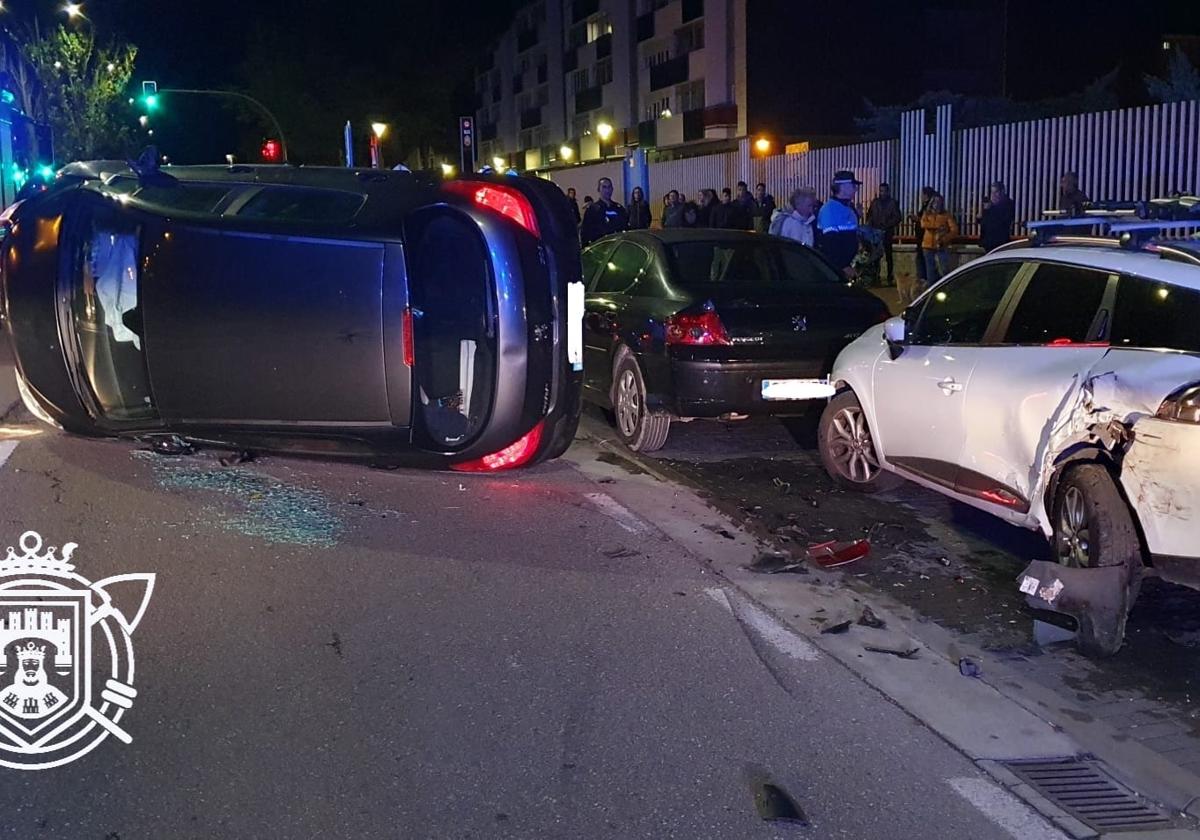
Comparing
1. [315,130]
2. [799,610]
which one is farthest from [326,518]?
[315,130]

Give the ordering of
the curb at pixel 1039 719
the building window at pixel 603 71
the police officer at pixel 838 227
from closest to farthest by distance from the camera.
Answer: the curb at pixel 1039 719, the police officer at pixel 838 227, the building window at pixel 603 71

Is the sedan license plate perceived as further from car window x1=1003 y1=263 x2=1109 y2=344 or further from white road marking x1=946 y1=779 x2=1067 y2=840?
→ white road marking x1=946 y1=779 x2=1067 y2=840

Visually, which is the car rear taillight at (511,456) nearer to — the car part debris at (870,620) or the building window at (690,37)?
the car part debris at (870,620)

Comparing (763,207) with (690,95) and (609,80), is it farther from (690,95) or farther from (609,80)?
(609,80)

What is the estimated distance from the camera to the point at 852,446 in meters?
7.83

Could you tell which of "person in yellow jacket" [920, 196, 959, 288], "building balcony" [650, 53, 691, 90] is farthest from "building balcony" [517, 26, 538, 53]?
"person in yellow jacket" [920, 196, 959, 288]

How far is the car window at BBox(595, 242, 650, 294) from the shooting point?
9.44m

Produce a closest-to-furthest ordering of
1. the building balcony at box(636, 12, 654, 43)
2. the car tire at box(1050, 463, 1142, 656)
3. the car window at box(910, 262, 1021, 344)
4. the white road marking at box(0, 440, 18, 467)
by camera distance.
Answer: the car tire at box(1050, 463, 1142, 656), the car window at box(910, 262, 1021, 344), the white road marking at box(0, 440, 18, 467), the building balcony at box(636, 12, 654, 43)

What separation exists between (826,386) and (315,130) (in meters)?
45.8

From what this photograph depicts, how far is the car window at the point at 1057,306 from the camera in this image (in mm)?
5809

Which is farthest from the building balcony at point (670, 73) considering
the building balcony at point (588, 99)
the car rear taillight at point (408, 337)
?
the car rear taillight at point (408, 337)

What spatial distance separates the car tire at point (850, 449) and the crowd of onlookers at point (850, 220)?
2.41 metres

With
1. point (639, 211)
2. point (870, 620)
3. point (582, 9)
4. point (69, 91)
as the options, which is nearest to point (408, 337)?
point (870, 620)

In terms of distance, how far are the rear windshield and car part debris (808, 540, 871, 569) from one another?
2924mm
